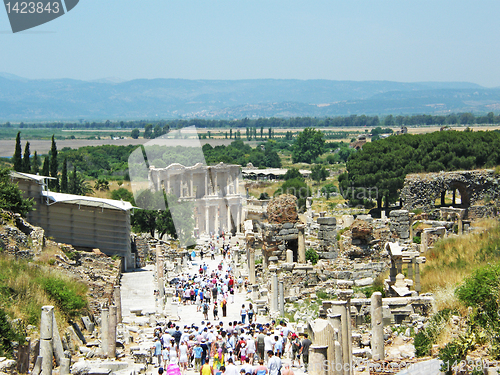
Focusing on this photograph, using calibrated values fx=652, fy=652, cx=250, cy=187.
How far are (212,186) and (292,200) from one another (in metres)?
59.7

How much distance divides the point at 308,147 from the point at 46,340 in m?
148

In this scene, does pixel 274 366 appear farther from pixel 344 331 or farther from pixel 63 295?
pixel 63 295

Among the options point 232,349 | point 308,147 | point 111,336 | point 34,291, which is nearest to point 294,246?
point 232,349

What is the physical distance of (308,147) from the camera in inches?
6250

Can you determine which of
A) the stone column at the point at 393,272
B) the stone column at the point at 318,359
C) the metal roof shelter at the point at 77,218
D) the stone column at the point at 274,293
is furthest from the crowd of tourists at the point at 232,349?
the metal roof shelter at the point at 77,218

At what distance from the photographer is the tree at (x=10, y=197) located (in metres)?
24.6

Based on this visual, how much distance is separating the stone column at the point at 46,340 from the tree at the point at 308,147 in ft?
472

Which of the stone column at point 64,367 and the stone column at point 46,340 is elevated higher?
the stone column at point 46,340

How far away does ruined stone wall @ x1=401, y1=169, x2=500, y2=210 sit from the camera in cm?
5147

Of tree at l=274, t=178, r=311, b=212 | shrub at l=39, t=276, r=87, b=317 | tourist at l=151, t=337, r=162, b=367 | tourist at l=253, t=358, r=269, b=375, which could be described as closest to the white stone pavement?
shrub at l=39, t=276, r=87, b=317

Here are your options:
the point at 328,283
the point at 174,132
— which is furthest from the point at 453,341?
the point at 174,132

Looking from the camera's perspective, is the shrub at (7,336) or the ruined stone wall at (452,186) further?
the ruined stone wall at (452,186)

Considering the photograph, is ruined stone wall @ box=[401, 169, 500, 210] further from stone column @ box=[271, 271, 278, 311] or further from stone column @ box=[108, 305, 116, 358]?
stone column @ box=[108, 305, 116, 358]

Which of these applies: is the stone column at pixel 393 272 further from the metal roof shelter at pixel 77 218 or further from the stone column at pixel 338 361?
the metal roof shelter at pixel 77 218
